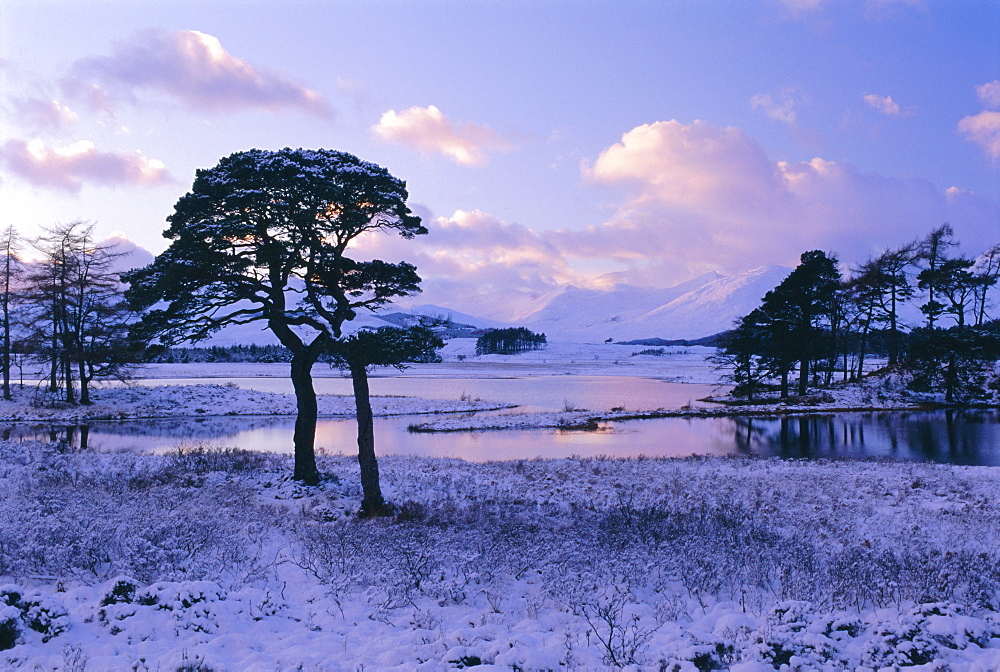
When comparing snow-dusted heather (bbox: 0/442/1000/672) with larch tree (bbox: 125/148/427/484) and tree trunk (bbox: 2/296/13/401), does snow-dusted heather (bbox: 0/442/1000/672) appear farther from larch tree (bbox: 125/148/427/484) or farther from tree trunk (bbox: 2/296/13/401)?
tree trunk (bbox: 2/296/13/401)

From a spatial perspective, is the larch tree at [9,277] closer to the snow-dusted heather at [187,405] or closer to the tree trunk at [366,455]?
the snow-dusted heather at [187,405]

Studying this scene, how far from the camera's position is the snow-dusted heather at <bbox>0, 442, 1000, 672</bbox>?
665 cm

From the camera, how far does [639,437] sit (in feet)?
110

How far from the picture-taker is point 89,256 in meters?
40.4

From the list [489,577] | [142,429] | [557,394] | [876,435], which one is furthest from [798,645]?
[557,394]

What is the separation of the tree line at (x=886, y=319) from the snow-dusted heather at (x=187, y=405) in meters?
23.9

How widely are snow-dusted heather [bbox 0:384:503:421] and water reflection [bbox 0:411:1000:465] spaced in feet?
10.7

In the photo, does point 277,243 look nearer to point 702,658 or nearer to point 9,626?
point 9,626

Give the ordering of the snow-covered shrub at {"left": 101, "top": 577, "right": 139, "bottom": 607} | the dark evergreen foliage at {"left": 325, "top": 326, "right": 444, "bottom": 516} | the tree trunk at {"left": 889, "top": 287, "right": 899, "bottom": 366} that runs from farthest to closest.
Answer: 1. the tree trunk at {"left": 889, "top": 287, "right": 899, "bottom": 366}
2. the dark evergreen foliage at {"left": 325, "top": 326, "right": 444, "bottom": 516}
3. the snow-covered shrub at {"left": 101, "top": 577, "right": 139, "bottom": 607}

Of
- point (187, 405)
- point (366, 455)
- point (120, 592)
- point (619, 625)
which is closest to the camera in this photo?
point (619, 625)

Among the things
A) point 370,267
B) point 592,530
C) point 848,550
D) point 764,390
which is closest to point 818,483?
point 848,550

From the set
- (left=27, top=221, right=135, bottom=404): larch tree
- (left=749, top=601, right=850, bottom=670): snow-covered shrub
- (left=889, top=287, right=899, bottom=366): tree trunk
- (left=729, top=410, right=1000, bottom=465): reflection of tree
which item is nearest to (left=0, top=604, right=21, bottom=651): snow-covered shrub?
(left=749, top=601, right=850, bottom=670): snow-covered shrub

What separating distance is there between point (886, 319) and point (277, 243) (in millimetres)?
56651

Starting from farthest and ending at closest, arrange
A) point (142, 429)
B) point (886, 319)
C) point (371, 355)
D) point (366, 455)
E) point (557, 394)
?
point (557, 394) < point (886, 319) < point (142, 429) < point (366, 455) < point (371, 355)
